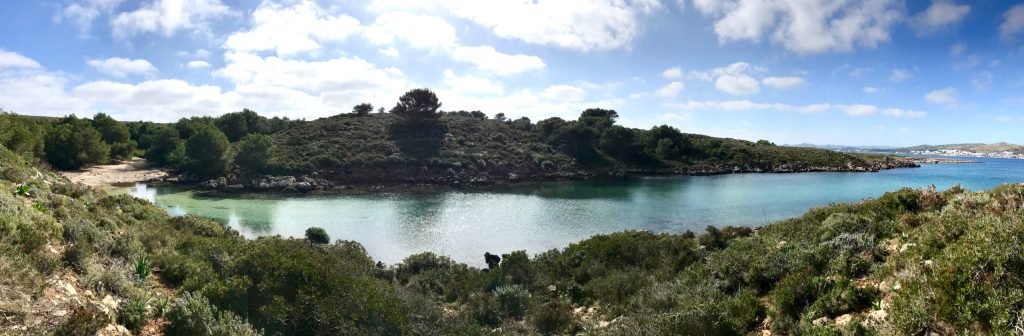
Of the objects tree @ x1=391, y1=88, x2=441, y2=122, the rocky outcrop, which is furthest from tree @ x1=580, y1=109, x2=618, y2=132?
the rocky outcrop

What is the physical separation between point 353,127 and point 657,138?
157 ft

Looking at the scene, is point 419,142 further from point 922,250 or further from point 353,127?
point 922,250

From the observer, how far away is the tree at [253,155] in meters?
48.5

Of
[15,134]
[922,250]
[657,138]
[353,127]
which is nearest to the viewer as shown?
[922,250]

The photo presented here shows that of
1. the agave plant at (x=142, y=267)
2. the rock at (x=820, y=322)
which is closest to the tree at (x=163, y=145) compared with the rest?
the agave plant at (x=142, y=267)

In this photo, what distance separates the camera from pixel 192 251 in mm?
11047

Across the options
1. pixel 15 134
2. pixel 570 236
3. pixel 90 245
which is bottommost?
pixel 570 236

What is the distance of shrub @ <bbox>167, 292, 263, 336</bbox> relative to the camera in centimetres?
670

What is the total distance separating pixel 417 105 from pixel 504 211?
136 feet

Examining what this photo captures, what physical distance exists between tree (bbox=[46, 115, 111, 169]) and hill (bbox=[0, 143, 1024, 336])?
4652 cm

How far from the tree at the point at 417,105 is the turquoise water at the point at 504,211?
2724 cm

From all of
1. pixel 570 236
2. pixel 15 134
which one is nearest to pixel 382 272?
pixel 570 236

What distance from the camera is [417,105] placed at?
70688mm

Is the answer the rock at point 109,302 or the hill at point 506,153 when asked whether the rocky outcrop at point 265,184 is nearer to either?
the hill at point 506,153
